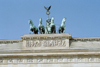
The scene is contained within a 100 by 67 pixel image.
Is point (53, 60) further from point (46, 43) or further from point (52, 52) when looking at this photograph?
point (46, 43)

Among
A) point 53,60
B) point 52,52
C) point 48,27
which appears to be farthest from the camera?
point 48,27

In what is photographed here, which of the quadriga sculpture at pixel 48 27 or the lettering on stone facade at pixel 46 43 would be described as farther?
the quadriga sculpture at pixel 48 27

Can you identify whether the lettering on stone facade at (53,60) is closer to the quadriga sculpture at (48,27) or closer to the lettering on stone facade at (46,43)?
the lettering on stone facade at (46,43)

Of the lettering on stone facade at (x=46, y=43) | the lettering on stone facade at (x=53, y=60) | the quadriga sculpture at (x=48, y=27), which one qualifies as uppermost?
the quadriga sculpture at (x=48, y=27)

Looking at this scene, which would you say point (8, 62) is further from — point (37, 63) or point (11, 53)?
point (37, 63)

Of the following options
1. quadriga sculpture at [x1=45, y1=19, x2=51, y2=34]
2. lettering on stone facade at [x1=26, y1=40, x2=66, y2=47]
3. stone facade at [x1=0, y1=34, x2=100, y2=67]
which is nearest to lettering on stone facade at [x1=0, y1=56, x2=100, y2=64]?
stone facade at [x1=0, y1=34, x2=100, y2=67]

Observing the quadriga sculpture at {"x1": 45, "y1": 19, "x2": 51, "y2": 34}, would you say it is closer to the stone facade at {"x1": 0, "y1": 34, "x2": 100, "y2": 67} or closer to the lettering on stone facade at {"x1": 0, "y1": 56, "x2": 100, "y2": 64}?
the stone facade at {"x1": 0, "y1": 34, "x2": 100, "y2": 67}

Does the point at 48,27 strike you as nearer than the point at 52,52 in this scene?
No

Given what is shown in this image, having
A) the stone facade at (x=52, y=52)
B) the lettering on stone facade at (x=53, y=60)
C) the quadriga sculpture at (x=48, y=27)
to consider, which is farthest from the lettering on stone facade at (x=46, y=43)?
the quadriga sculpture at (x=48, y=27)

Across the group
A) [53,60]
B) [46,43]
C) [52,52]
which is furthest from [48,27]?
[53,60]

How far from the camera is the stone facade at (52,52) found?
902 inches

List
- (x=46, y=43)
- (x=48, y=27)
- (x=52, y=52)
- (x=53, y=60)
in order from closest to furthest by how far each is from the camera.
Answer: (x=53, y=60) < (x=52, y=52) < (x=46, y=43) < (x=48, y=27)

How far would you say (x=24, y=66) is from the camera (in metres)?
23.1

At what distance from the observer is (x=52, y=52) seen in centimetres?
2322
